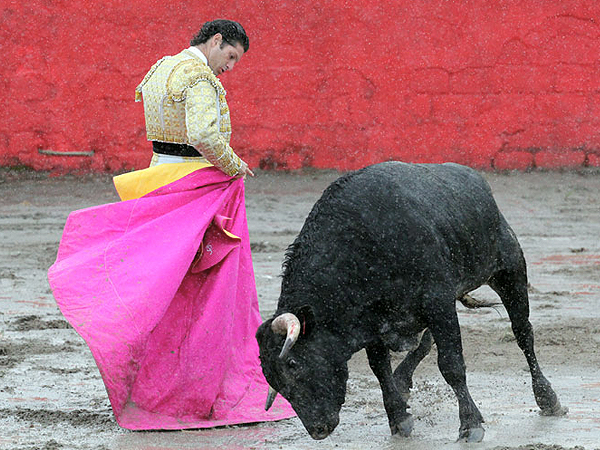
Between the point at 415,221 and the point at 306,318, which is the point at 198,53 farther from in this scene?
the point at 306,318

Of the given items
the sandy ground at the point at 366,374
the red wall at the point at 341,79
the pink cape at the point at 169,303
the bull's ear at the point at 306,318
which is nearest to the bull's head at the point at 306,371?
the bull's ear at the point at 306,318

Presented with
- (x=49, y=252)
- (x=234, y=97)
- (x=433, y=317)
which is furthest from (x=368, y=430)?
(x=234, y=97)

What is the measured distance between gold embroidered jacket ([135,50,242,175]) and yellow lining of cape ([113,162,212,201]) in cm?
11

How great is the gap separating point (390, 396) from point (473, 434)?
356 mm

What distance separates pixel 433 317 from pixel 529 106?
308 inches

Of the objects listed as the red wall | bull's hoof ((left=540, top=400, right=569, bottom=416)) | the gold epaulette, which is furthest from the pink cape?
the red wall

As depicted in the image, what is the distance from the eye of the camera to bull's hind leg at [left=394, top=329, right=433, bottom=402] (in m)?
4.35

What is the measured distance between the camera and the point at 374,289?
12.1 feet

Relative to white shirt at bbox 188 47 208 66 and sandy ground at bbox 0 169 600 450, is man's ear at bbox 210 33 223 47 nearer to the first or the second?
white shirt at bbox 188 47 208 66

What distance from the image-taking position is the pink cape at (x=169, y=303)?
3994 millimetres

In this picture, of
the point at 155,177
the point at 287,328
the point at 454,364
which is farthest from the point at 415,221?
the point at 155,177

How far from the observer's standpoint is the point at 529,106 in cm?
1116

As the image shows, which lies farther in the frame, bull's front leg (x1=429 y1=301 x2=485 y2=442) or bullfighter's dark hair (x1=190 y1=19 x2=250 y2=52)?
bullfighter's dark hair (x1=190 y1=19 x2=250 y2=52)

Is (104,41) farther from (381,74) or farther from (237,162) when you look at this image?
(237,162)
